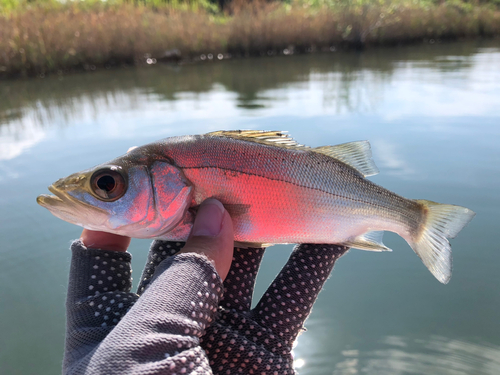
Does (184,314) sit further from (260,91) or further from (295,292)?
(260,91)

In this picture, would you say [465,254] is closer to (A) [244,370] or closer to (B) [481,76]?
(A) [244,370]

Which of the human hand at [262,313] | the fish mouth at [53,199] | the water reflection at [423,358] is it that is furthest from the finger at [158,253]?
the water reflection at [423,358]

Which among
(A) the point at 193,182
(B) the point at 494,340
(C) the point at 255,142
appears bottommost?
(B) the point at 494,340

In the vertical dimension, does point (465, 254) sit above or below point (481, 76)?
below

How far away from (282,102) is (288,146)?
178 inches

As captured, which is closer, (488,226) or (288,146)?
(288,146)

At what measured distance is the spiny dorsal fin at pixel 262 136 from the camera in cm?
143

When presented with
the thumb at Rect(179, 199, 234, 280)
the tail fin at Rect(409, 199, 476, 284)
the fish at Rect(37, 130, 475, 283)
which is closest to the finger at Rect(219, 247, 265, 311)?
the fish at Rect(37, 130, 475, 283)

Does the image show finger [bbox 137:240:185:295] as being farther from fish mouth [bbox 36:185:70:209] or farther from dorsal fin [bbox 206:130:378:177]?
dorsal fin [bbox 206:130:378:177]

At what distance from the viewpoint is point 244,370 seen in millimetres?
1246

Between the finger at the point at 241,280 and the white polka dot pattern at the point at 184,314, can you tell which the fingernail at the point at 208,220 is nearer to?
the white polka dot pattern at the point at 184,314

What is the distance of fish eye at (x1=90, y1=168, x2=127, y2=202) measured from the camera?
4.00ft

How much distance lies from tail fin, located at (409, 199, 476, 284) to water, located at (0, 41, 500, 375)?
1.76ft

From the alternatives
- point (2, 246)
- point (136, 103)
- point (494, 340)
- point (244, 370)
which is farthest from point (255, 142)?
point (136, 103)
